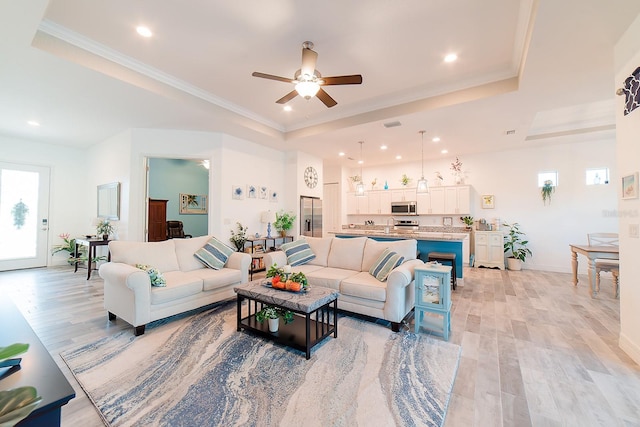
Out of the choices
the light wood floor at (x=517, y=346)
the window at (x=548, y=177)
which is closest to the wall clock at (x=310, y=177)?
the light wood floor at (x=517, y=346)

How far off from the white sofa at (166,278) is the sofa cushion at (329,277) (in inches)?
41.4

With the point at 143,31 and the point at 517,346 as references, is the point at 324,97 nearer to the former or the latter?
the point at 143,31

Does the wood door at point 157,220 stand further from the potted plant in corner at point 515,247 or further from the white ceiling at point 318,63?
the potted plant in corner at point 515,247

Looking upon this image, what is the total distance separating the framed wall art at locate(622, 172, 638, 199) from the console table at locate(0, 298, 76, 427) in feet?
12.6

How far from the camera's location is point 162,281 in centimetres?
307

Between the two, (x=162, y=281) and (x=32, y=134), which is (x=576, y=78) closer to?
(x=162, y=281)

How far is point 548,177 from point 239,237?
7127mm

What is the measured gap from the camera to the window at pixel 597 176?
5.69 m

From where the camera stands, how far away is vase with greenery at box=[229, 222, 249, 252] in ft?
18.1

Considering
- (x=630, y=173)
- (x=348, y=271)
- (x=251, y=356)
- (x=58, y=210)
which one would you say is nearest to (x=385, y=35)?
(x=630, y=173)

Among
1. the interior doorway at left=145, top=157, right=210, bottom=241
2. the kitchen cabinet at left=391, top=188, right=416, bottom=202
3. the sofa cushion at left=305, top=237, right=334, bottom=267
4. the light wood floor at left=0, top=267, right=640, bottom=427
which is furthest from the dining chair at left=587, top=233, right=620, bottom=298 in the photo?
the interior doorway at left=145, top=157, right=210, bottom=241

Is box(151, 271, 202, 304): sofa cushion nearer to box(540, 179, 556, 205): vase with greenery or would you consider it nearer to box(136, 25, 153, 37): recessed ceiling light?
box(136, 25, 153, 37): recessed ceiling light

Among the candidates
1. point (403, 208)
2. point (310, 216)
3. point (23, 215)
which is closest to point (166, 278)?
point (310, 216)

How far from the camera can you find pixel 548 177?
6223mm
